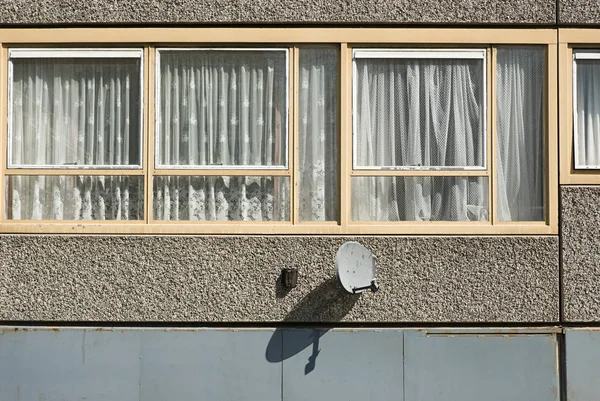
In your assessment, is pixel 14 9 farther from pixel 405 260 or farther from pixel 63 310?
pixel 405 260

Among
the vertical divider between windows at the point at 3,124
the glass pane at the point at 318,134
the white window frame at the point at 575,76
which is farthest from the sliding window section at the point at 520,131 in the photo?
the vertical divider between windows at the point at 3,124

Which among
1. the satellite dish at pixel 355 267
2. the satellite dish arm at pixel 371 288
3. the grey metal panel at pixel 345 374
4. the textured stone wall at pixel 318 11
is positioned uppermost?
the textured stone wall at pixel 318 11

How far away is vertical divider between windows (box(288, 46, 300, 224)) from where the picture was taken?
20.5 feet

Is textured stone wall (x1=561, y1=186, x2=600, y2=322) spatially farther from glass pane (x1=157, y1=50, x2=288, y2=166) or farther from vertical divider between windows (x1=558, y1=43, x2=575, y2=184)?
glass pane (x1=157, y1=50, x2=288, y2=166)

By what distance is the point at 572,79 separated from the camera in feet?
20.5

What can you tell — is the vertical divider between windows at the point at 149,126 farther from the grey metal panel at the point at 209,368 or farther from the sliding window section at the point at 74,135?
the grey metal panel at the point at 209,368

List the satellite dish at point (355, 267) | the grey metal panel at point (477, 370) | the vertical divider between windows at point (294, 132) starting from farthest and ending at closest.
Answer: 1. the vertical divider between windows at point (294, 132)
2. the grey metal panel at point (477, 370)
3. the satellite dish at point (355, 267)

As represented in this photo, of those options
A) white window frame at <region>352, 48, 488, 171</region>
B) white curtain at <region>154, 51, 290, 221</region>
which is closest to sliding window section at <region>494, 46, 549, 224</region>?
white window frame at <region>352, 48, 488, 171</region>

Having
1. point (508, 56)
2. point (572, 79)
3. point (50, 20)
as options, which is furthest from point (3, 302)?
point (572, 79)

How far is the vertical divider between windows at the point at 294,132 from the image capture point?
6.25 meters

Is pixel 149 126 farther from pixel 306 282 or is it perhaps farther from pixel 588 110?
pixel 588 110

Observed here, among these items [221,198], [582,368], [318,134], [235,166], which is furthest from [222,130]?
[582,368]

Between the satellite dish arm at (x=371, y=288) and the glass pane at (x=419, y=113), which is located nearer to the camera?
the satellite dish arm at (x=371, y=288)

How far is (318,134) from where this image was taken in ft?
20.8
